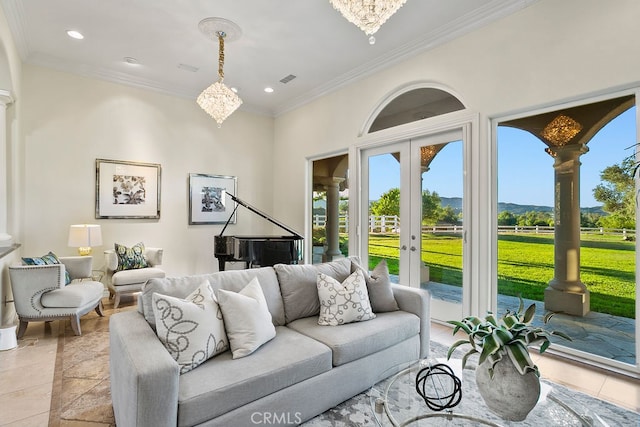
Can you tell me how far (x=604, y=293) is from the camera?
2.82 m

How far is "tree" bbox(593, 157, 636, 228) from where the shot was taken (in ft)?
8.74

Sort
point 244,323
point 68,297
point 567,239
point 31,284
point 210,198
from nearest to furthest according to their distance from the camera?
point 244,323
point 567,239
point 31,284
point 68,297
point 210,198

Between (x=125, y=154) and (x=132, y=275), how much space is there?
1.89 meters

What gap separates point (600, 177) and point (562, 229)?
21.0 inches

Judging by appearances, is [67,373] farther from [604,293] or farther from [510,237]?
[604,293]

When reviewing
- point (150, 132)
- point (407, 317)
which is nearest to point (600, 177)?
point (407, 317)

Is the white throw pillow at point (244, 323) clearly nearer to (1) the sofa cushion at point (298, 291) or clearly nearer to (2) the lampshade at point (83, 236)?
(1) the sofa cushion at point (298, 291)

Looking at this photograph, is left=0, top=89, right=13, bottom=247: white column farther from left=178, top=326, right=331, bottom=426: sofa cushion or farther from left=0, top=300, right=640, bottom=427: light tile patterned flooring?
left=178, top=326, right=331, bottom=426: sofa cushion

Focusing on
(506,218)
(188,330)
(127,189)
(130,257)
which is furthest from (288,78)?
(188,330)

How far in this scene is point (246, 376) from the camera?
173 centimetres

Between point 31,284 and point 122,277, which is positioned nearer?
point 31,284

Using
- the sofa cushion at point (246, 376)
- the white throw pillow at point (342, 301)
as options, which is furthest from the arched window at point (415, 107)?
the sofa cushion at point (246, 376)

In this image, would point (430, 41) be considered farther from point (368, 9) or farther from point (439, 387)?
point (439, 387)

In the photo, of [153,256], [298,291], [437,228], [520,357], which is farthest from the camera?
[153,256]
